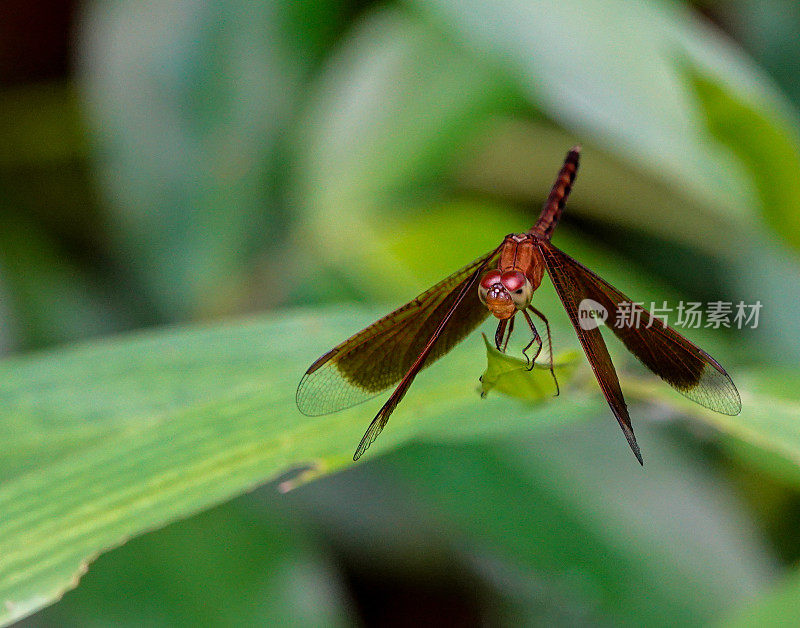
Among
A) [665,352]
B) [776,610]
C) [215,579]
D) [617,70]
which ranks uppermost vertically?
[617,70]

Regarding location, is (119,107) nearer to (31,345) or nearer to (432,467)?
(31,345)

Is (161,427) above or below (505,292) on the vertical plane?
below

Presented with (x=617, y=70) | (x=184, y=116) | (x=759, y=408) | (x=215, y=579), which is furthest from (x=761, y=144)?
(x=184, y=116)

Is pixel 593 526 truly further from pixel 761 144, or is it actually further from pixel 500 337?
pixel 761 144

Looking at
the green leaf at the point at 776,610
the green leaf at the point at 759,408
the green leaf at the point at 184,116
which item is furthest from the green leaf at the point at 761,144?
the green leaf at the point at 184,116

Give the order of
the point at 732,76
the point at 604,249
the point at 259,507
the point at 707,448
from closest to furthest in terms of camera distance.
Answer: the point at 732,76, the point at 259,507, the point at 707,448, the point at 604,249

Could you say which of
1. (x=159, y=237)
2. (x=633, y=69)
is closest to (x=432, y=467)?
(x=633, y=69)

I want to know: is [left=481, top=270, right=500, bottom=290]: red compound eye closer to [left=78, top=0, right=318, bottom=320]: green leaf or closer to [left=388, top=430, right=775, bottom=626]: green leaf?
[left=388, top=430, right=775, bottom=626]: green leaf
